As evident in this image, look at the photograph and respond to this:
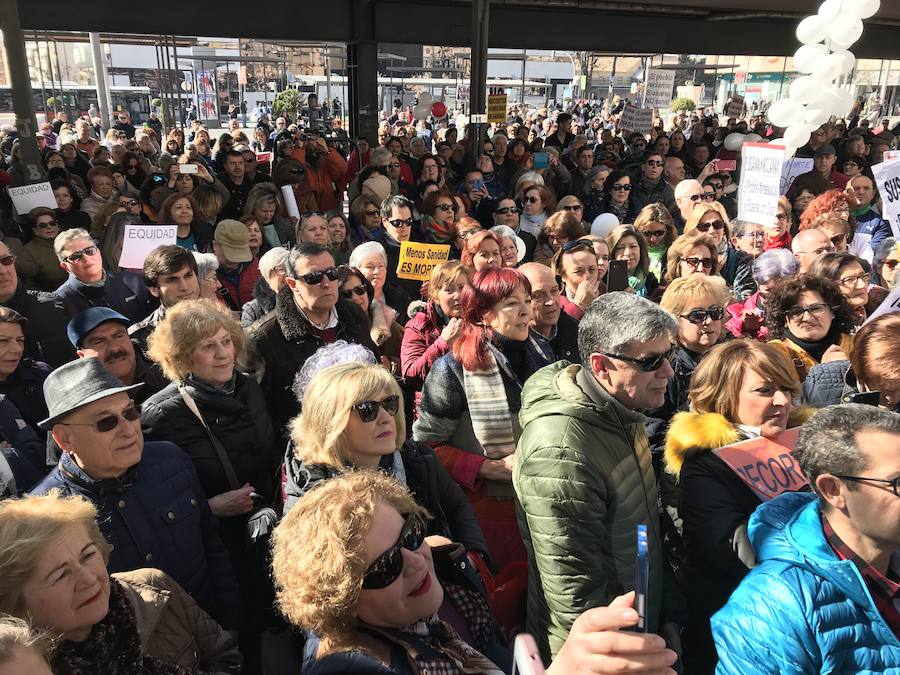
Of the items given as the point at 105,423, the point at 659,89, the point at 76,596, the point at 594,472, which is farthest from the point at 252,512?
the point at 659,89

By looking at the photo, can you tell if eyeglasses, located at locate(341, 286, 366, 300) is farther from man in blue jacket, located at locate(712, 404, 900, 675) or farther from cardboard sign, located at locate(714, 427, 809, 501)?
man in blue jacket, located at locate(712, 404, 900, 675)

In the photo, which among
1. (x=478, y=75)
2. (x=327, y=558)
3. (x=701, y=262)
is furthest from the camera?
(x=478, y=75)

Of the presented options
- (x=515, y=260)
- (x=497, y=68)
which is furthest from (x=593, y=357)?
(x=497, y=68)

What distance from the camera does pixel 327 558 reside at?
1.67 metres

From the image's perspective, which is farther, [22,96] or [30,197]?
[22,96]

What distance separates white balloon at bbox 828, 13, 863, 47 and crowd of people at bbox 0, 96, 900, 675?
294cm

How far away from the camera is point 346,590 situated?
1646 mm

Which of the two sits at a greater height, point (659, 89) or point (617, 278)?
point (659, 89)

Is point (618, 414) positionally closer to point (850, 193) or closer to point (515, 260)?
point (515, 260)

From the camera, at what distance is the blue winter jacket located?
1.74 meters

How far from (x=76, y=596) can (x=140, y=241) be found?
3.70 meters

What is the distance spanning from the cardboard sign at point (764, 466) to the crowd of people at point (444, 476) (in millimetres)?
40

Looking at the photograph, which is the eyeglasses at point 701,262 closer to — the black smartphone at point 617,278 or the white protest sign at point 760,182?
the black smartphone at point 617,278

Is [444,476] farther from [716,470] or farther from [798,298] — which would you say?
[798,298]
